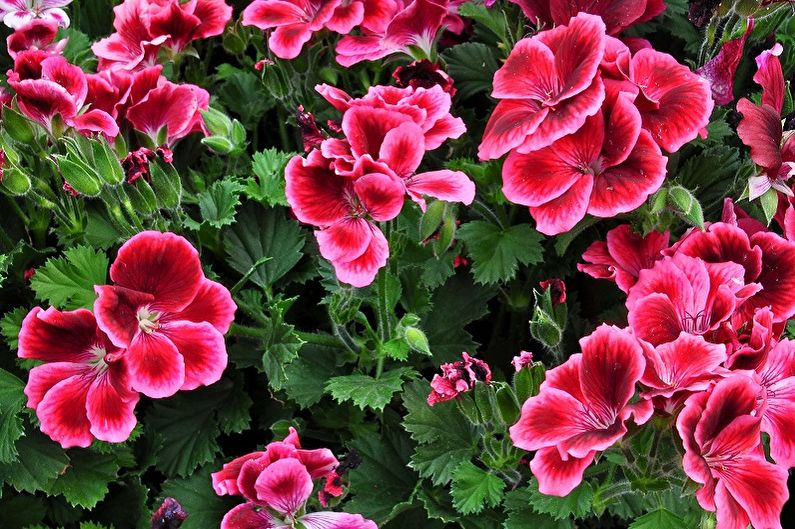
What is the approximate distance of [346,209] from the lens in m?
1.20

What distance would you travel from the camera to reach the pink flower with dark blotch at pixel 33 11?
159 cm

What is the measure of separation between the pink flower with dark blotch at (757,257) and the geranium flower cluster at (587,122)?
11 centimetres

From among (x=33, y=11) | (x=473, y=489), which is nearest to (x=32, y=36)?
(x=33, y=11)

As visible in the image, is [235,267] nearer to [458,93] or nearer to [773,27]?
[458,93]

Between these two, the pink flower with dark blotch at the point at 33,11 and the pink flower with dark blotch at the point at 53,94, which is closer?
the pink flower with dark blotch at the point at 53,94

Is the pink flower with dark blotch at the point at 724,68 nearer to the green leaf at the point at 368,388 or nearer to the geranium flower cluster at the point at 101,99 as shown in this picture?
the green leaf at the point at 368,388

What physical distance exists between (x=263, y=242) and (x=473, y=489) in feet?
1.88

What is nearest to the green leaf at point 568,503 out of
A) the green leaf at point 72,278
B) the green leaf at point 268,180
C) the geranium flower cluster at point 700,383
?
the geranium flower cluster at point 700,383

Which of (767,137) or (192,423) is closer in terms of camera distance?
(767,137)

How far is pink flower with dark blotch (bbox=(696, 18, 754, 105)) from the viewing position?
1.41 meters

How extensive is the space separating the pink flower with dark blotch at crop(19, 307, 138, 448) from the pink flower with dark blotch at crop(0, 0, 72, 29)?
0.67 meters

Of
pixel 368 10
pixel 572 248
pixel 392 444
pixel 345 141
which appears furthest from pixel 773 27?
pixel 392 444

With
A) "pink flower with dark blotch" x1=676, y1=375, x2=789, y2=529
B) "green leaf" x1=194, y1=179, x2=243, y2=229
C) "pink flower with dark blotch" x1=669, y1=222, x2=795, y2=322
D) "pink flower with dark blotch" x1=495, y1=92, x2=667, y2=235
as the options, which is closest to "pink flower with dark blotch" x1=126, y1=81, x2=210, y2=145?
"green leaf" x1=194, y1=179, x2=243, y2=229

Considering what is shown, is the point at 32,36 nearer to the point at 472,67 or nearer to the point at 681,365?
the point at 472,67
